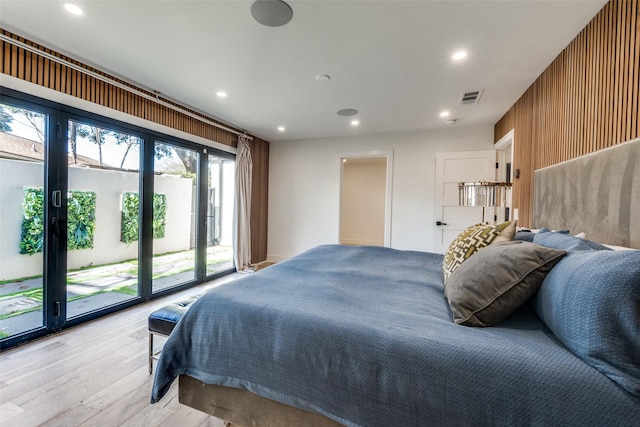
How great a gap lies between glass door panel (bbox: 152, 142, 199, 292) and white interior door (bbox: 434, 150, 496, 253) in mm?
3816

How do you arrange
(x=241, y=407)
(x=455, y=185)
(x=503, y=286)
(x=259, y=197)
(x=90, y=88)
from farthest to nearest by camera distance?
(x=259, y=197)
(x=455, y=185)
(x=90, y=88)
(x=241, y=407)
(x=503, y=286)

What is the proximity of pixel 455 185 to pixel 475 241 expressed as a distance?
2.76 m

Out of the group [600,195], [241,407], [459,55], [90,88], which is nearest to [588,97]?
[600,195]

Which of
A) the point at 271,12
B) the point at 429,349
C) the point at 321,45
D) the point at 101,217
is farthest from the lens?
the point at 101,217

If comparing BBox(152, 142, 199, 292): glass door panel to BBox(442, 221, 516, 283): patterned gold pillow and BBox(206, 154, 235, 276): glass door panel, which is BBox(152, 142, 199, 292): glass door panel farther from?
BBox(442, 221, 516, 283): patterned gold pillow

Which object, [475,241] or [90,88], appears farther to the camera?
[90,88]

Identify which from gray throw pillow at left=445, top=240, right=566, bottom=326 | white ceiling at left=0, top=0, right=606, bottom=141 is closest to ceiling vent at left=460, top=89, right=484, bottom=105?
white ceiling at left=0, top=0, right=606, bottom=141

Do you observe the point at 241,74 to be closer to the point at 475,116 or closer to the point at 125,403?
the point at 125,403

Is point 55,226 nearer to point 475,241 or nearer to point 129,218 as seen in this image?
point 129,218

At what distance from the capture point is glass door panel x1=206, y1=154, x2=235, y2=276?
4150 millimetres

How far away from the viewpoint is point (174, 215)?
369 cm

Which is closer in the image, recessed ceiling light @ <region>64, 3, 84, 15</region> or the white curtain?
recessed ceiling light @ <region>64, 3, 84, 15</region>

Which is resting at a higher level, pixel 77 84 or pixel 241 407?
pixel 77 84

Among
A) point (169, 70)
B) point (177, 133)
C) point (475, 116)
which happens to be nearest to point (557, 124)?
point (475, 116)
